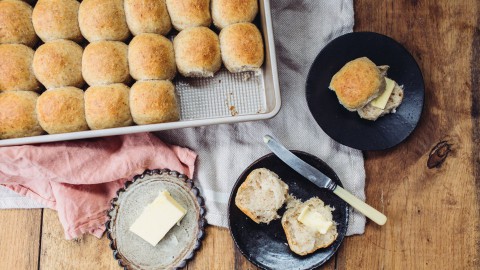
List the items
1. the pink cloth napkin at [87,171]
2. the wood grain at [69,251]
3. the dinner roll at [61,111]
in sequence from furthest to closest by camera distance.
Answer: the wood grain at [69,251] < the pink cloth napkin at [87,171] < the dinner roll at [61,111]

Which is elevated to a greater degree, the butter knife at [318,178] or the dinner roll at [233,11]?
the dinner roll at [233,11]

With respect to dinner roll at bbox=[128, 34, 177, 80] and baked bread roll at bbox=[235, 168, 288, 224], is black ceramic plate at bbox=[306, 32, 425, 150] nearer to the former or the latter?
baked bread roll at bbox=[235, 168, 288, 224]

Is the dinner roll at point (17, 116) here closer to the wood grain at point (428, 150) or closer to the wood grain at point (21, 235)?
the wood grain at point (21, 235)

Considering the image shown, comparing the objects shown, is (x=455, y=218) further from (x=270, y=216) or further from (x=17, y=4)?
(x=17, y=4)

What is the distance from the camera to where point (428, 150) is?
1583 millimetres

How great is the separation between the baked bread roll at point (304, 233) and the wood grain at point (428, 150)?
17 cm

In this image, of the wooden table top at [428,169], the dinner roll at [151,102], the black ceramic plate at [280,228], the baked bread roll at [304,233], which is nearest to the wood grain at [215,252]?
the black ceramic plate at [280,228]

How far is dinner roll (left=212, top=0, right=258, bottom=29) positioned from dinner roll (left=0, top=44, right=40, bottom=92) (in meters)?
0.59

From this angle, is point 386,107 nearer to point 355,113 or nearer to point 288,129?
point 355,113

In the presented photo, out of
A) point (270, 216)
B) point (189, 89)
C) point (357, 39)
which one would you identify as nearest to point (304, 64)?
point (357, 39)

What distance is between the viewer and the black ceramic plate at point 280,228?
1494 mm

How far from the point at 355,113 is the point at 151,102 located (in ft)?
2.13

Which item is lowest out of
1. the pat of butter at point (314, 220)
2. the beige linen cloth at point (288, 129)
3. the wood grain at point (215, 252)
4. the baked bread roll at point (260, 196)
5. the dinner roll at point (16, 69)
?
the wood grain at point (215, 252)

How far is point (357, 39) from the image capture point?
1.50 metres
